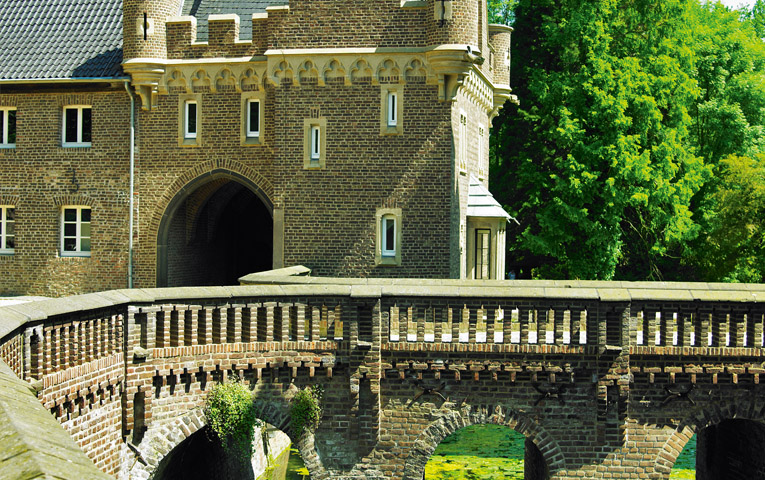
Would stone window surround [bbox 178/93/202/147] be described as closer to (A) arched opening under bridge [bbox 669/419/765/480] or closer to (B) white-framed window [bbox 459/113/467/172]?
(B) white-framed window [bbox 459/113/467/172]

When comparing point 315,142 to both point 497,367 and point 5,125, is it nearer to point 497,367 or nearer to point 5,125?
point 5,125

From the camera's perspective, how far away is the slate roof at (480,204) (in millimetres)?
23766

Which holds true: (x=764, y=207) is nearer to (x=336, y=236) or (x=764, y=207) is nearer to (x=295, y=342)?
(x=336, y=236)

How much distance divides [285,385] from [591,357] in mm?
4257

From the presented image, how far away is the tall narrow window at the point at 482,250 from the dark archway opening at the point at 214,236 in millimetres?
5178

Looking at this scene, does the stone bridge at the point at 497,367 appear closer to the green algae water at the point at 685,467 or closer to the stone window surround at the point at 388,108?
the green algae water at the point at 685,467

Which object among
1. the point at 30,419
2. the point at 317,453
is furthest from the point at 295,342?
the point at 30,419

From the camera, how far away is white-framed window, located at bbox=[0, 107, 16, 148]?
24750 millimetres

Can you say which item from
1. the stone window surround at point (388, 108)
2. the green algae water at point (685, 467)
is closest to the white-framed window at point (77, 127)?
the stone window surround at point (388, 108)

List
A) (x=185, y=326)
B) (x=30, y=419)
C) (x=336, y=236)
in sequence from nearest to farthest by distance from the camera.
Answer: (x=30, y=419)
(x=185, y=326)
(x=336, y=236)

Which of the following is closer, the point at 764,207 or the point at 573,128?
the point at 764,207

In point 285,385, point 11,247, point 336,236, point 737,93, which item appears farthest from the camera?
point 737,93

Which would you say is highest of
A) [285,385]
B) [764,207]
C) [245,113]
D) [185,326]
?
[245,113]

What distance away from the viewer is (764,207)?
2609cm
